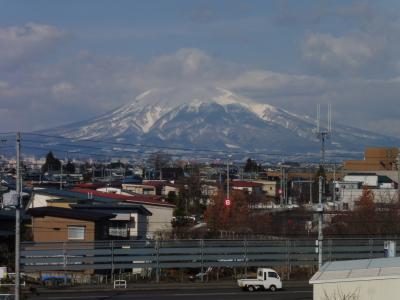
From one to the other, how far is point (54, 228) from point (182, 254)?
36.4ft

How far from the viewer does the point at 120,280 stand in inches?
1138

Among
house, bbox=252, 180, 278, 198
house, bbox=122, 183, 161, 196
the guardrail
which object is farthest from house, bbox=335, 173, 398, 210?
the guardrail

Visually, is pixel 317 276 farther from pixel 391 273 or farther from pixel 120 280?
pixel 120 280

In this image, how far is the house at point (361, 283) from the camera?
17156 millimetres

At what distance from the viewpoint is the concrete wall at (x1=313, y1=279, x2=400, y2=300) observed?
17.1 meters

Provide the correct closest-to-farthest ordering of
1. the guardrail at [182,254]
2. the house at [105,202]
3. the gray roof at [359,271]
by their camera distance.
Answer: the gray roof at [359,271] → the guardrail at [182,254] → the house at [105,202]

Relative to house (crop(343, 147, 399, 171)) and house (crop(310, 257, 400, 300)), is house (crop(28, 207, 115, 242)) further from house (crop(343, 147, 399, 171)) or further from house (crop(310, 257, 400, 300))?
house (crop(343, 147, 399, 171))

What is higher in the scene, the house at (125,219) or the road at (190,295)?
the house at (125,219)

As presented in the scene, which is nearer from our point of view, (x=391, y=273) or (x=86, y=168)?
(x=391, y=273)

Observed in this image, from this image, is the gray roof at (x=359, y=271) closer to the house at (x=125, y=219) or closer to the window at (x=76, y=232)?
the window at (x=76, y=232)

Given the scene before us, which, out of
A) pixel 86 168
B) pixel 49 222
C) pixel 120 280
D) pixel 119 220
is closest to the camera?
pixel 120 280

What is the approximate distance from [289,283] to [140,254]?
5.70 metres

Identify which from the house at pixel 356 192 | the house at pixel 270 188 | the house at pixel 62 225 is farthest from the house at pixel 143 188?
the house at pixel 62 225

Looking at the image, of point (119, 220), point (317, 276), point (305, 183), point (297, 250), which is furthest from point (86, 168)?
point (317, 276)
